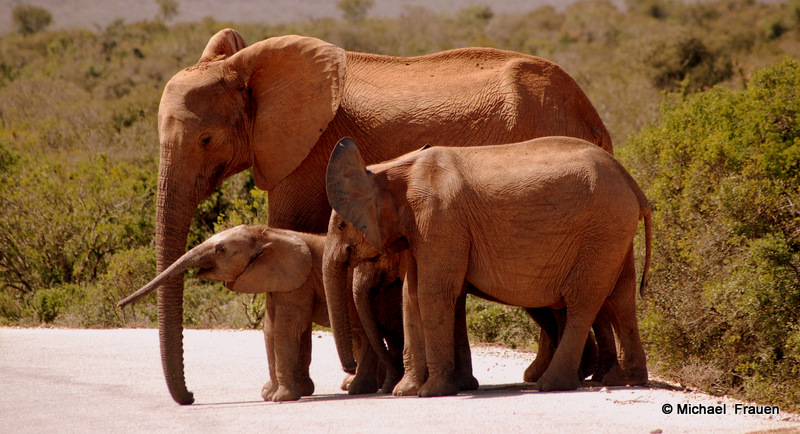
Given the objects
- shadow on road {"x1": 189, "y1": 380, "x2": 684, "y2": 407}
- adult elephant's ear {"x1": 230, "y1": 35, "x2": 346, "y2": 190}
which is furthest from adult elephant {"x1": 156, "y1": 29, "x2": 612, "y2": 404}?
shadow on road {"x1": 189, "y1": 380, "x2": 684, "y2": 407}

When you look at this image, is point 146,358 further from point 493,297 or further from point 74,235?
point 74,235

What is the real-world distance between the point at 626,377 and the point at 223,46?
15.3 ft

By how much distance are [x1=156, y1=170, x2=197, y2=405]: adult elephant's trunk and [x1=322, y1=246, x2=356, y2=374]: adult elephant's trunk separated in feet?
4.20

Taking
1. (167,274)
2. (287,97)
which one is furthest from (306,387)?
(287,97)

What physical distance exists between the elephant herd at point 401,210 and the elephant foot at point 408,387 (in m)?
0.01

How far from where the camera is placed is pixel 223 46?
31.8 feet

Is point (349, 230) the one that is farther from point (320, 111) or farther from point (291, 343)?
point (320, 111)

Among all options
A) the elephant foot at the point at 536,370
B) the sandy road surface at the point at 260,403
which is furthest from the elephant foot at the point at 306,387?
the elephant foot at the point at 536,370

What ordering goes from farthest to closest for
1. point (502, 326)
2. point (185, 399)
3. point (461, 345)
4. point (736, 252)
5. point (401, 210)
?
point (502, 326) → point (736, 252) → point (461, 345) → point (185, 399) → point (401, 210)

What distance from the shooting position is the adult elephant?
910 cm

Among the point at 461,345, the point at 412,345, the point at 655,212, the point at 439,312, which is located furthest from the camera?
the point at 655,212

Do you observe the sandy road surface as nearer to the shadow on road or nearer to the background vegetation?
the shadow on road

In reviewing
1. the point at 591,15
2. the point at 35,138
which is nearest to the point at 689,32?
the point at 35,138

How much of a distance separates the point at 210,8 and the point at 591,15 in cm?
7426
